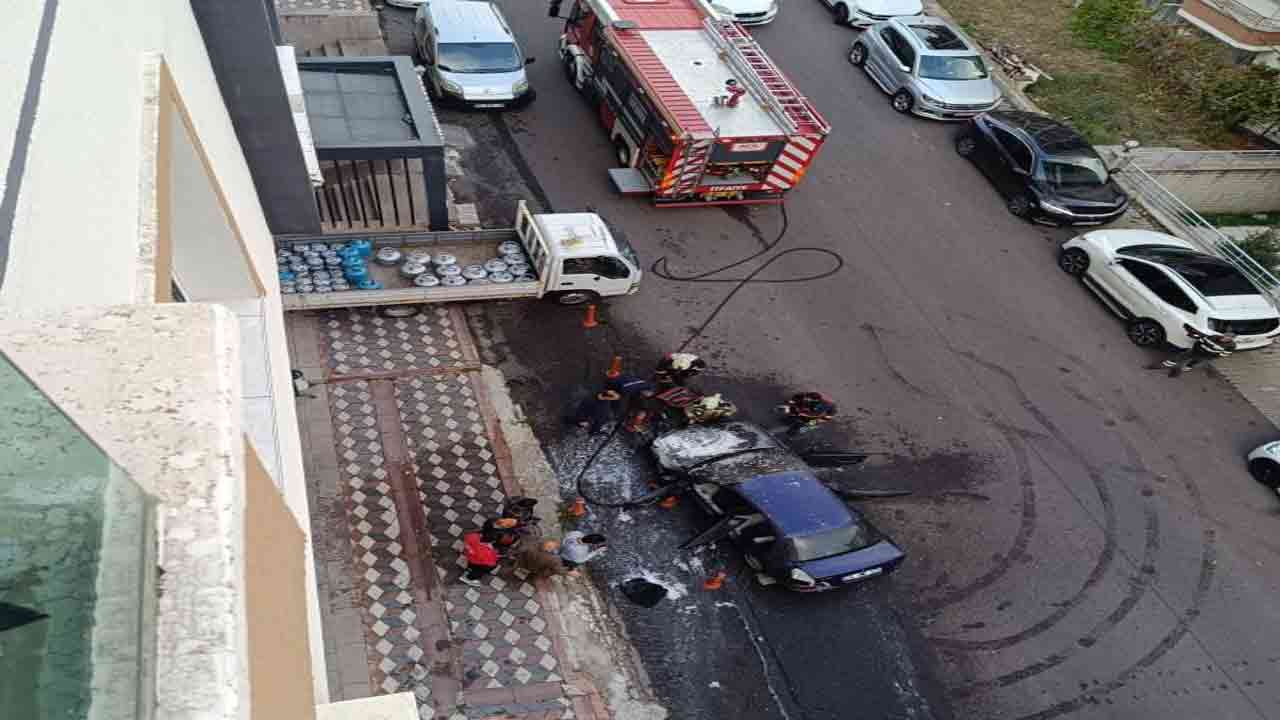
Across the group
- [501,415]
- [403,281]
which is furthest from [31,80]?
[403,281]

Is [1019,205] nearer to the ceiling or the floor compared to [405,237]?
nearer to the ceiling

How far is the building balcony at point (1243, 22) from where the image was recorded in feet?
65.8

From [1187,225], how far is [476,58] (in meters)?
15.6

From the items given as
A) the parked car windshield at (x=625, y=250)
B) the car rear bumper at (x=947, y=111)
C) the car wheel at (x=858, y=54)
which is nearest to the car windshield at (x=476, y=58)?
the parked car windshield at (x=625, y=250)

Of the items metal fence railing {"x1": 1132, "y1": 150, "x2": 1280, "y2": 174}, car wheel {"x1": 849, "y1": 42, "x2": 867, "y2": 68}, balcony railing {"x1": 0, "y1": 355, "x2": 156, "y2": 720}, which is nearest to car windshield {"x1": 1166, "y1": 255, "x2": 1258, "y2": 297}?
metal fence railing {"x1": 1132, "y1": 150, "x2": 1280, "y2": 174}

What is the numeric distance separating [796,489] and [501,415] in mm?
4359

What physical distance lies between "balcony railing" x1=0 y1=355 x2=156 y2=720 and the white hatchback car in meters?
16.4

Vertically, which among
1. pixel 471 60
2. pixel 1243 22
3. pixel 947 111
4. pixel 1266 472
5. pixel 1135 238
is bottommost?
pixel 471 60

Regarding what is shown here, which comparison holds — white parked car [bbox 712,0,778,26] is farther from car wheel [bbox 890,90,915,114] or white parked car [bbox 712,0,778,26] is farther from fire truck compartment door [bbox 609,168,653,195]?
fire truck compartment door [bbox 609,168,653,195]

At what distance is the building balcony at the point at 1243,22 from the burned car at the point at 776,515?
60.9ft

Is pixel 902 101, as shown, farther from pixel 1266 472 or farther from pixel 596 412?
pixel 596 412

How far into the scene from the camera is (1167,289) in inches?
574

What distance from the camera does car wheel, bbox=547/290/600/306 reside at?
13.4 m

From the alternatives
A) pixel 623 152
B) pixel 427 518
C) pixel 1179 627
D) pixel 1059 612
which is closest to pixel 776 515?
pixel 1059 612
